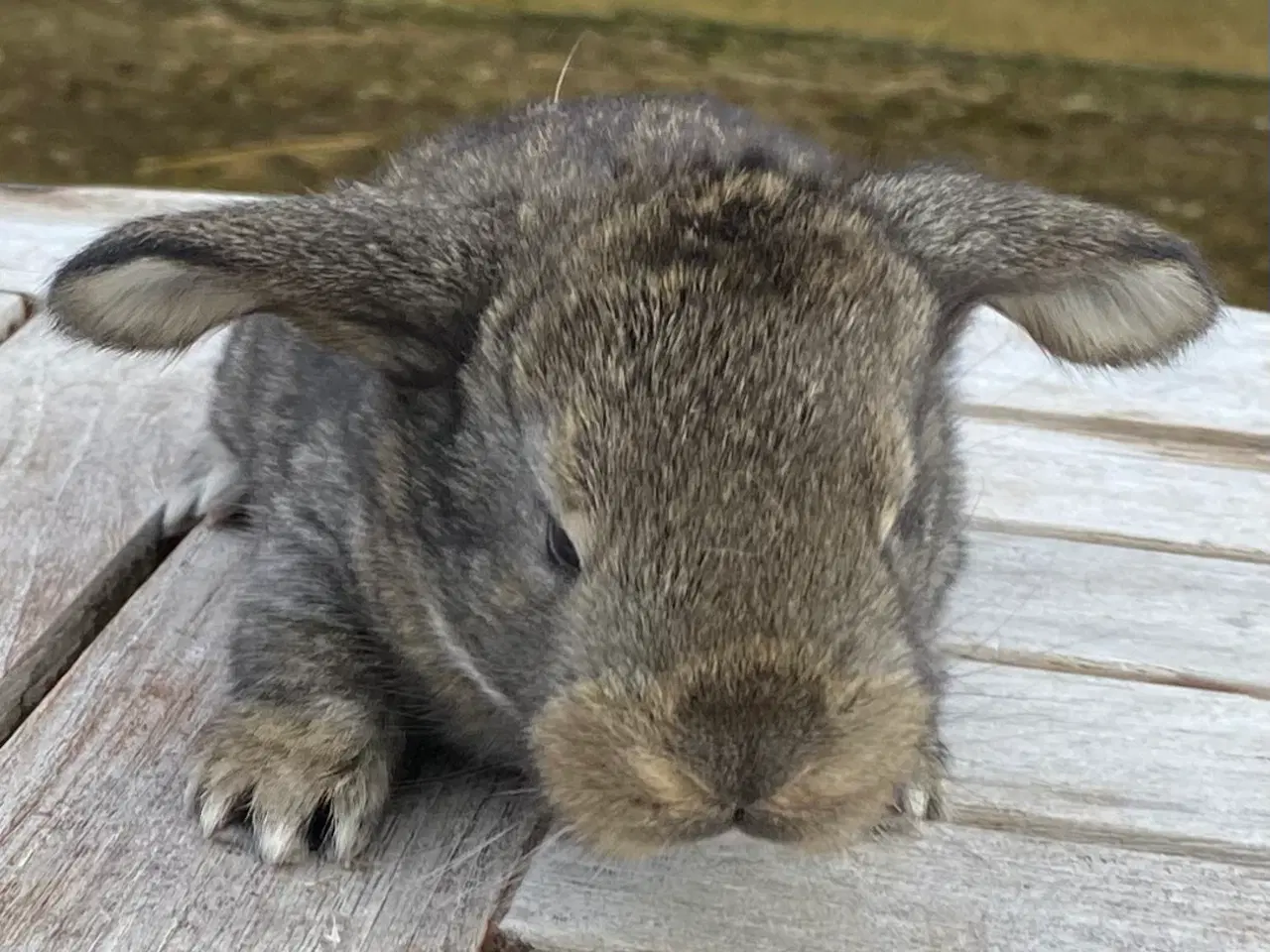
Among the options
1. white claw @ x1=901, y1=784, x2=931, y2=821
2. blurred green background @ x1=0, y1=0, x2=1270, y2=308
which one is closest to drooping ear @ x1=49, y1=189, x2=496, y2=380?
white claw @ x1=901, y1=784, x2=931, y2=821

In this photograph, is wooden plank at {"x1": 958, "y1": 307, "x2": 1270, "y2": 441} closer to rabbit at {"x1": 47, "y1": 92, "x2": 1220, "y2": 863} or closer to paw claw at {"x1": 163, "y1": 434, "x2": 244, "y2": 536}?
rabbit at {"x1": 47, "y1": 92, "x2": 1220, "y2": 863}

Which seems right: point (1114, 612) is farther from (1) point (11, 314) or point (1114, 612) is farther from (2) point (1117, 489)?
(1) point (11, 314)

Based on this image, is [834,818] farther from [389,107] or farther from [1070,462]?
[389,107]

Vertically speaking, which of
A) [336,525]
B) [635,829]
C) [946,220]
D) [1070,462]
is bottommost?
[1070,462]

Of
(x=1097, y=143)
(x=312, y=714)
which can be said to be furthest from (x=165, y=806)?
(x=1097, y=143)

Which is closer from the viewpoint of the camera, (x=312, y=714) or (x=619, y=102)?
(x=312, y=714)

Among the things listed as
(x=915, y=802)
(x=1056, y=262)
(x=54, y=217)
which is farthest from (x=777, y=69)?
(x=915, y=802)

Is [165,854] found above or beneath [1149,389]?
above
